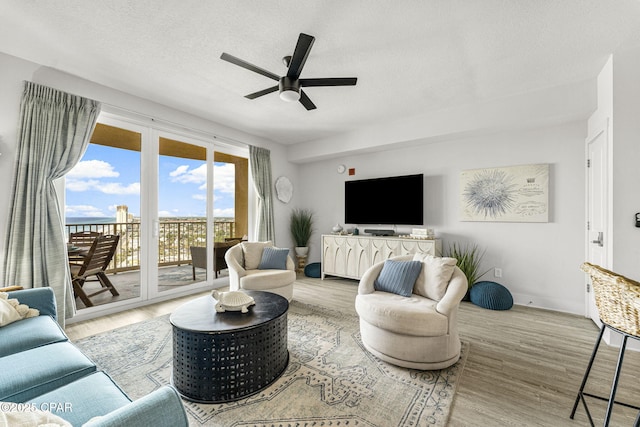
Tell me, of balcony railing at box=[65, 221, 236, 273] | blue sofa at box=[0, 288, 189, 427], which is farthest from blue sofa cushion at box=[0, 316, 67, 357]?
balcony railing at box=[65, 221, 236, 273]

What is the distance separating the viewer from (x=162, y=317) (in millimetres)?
3107

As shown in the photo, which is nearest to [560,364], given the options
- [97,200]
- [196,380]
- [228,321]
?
[228,321]

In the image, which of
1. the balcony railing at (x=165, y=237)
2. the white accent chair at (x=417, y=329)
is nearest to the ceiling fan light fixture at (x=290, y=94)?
the white accent chair at (x=417, y=329)

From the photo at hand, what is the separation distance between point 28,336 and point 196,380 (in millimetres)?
928

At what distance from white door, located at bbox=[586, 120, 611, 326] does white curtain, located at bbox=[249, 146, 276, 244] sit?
4.32 m

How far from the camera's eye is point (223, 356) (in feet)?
5.64

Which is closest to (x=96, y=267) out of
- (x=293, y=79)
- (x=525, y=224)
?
(x=293, y=79)

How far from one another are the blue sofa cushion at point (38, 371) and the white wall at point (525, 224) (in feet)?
13.5

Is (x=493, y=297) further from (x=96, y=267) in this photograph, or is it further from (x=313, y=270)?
(x=96, y=267)

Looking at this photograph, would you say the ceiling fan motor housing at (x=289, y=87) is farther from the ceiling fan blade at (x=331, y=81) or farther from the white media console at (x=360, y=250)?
the white media console at (x=360, y=250)

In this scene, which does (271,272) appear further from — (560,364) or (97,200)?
(560,364)

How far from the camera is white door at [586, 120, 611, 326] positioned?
2.58m

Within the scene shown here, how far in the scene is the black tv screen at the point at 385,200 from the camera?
4.34m

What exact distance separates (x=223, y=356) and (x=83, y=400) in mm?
747
